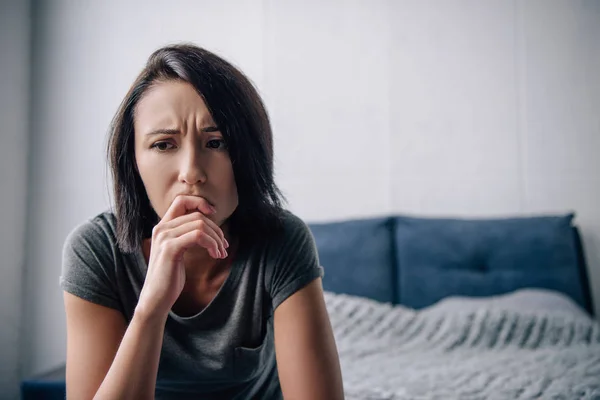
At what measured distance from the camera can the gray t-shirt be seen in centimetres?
78

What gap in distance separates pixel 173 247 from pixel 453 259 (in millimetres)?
1388

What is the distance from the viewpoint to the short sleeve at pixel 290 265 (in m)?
0.78

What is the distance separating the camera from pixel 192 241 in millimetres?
672

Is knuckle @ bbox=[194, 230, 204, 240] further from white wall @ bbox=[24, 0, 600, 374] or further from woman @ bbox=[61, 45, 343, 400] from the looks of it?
white wall @ bbox=[24, 0, 600, 374]

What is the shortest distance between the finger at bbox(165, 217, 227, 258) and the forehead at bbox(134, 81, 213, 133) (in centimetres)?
14

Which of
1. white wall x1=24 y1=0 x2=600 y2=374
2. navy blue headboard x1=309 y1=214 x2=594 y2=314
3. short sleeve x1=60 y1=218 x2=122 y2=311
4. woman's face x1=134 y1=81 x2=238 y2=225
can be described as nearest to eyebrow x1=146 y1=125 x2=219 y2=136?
woman's face x1=134 y1=81 x2=238 y2=225

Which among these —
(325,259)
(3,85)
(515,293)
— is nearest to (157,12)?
(3,85)

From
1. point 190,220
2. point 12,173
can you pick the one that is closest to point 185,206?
point 190,220

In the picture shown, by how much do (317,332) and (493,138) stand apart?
5.42ft

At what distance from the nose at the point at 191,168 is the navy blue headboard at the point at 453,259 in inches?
47.0

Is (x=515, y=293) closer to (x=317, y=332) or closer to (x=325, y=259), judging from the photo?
(x=325, y=259)

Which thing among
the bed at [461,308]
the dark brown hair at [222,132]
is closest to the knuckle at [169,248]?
the dark brown hair at [222,132]

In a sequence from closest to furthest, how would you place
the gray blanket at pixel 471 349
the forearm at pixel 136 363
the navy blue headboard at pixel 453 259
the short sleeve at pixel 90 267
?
the forearm at pixel 136 363 → the short sleeve at pixel 90 267 → the gray blanket at pixel 471 349 → the navy blue headboard at pixel 453 259

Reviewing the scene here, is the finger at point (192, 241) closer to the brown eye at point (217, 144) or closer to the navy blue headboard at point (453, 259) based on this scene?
the brown eye at point (217, 144)
